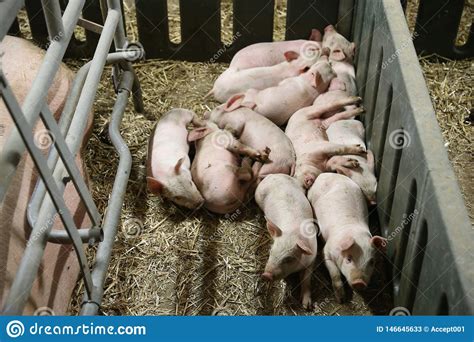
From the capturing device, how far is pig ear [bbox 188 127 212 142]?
2.77 m

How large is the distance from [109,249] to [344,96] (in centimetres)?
124

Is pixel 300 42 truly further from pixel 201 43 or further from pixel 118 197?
pixel 118 197

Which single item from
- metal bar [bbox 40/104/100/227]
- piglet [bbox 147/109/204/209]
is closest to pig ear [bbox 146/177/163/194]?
piglet [bbox 147/109/204/209]

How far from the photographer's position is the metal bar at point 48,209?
166 cm

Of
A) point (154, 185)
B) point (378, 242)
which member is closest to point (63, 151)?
point (154, 185)

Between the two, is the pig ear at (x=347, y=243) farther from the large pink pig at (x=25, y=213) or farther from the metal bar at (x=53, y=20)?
the metal bar at (x=53, y=20)

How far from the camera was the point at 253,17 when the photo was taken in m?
3.31

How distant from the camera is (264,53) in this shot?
3.17m

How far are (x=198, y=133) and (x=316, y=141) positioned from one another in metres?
0.46

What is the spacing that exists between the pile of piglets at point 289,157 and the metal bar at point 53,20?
2.56 feet

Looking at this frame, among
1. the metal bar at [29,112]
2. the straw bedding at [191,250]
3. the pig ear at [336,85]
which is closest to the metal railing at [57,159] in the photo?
the metal bar at [29,112]

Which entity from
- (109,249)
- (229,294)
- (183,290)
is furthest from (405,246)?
(109,249)

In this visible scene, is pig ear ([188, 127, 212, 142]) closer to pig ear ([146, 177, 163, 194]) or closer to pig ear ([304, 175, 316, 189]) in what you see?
pig ear ([146, 177, 163, 194])

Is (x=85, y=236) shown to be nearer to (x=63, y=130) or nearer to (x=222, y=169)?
(x=63, y=130)
